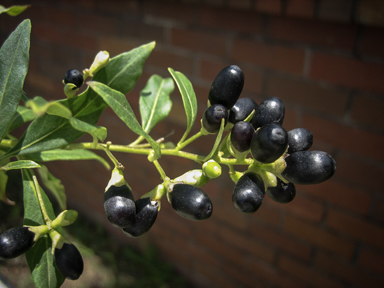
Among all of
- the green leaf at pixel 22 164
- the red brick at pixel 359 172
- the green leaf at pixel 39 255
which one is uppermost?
the green leaf at pixel 22 164

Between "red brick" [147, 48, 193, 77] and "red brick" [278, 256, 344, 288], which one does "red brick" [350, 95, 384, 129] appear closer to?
"red brick" [147, 48, 193, 77]

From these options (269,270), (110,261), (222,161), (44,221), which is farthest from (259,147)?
(110,261)

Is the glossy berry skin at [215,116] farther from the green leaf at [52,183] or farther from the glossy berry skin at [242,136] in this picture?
the green leaf at [52,183]

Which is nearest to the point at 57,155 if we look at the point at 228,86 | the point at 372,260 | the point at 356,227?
the point at 228,86

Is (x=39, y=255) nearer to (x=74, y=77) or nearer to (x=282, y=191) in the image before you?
(x=74, y=77)

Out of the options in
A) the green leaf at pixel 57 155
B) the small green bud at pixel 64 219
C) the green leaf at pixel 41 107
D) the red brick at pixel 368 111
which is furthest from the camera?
the red brick at pixel 368 111

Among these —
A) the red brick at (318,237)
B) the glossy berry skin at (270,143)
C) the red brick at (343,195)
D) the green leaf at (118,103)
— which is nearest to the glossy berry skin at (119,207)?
the green leaf at (118,103)

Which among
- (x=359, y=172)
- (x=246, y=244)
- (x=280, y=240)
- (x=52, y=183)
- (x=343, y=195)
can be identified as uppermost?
(x=52, y=183)
